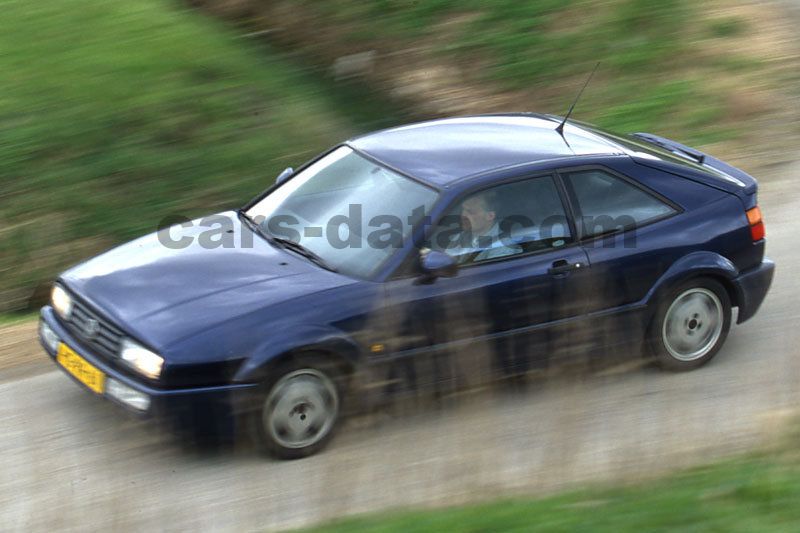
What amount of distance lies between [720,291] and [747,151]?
15.4 feet

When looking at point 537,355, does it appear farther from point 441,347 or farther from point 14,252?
point 14,252

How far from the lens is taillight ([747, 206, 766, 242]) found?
728cm

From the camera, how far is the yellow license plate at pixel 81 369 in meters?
5.96

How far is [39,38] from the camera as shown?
41.6ft

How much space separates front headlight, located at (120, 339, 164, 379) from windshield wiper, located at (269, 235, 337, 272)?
1122mm

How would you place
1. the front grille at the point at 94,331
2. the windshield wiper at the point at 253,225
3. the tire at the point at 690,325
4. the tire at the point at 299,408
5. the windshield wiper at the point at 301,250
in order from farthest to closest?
the tire at the point at 690,325, the windshield wiper at the point at 253,225, the windshield wiper at the point at 301,250, the front grille at the point at 94,331, the tire at the point at 299,408

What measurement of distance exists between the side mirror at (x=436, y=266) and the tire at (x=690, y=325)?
1.47 meters

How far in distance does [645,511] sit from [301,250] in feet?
8.90

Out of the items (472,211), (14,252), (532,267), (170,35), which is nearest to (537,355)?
(532,267)

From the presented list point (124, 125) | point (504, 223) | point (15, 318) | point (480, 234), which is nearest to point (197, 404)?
point (480, 234)

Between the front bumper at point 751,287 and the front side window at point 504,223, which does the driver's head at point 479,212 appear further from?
the front bumper at point 751,287

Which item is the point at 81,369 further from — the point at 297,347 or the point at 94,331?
the point at 297,347

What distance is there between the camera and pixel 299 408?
5.83 meters

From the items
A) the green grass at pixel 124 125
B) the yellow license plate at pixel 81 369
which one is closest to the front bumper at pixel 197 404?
the yellow license plate at pixel 81 369
